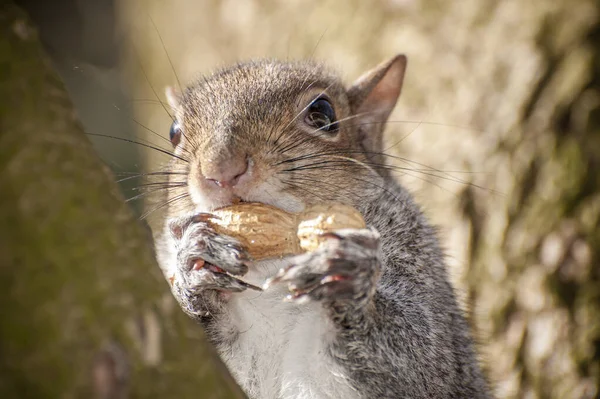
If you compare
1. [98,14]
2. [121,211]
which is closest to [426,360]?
[121,211]

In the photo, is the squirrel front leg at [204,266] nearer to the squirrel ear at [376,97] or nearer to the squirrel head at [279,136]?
the squirrel head at [279,136]

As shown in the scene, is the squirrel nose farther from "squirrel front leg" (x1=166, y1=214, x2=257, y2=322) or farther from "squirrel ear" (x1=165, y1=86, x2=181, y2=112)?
"squirrel ear" (x1=165, y1=86, x2=181, y2=112)

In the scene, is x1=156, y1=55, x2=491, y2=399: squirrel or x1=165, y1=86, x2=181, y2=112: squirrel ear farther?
x1=165, y1=86, x2=181, y2=112: squirrel ear

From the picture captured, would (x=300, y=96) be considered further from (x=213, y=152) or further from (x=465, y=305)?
(x=465, y=305)

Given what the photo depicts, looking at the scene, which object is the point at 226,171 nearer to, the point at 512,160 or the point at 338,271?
the point at 338,271

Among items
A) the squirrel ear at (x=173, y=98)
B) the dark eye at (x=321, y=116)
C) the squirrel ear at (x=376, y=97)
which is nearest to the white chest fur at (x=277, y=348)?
the dark eye at (x=321, y=116)

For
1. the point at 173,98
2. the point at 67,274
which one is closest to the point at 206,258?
the point at 67,274

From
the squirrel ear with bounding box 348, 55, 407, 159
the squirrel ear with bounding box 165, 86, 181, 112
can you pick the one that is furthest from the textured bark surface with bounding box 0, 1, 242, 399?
the squirrel ear with bounding box 348, 55, 407, 159
